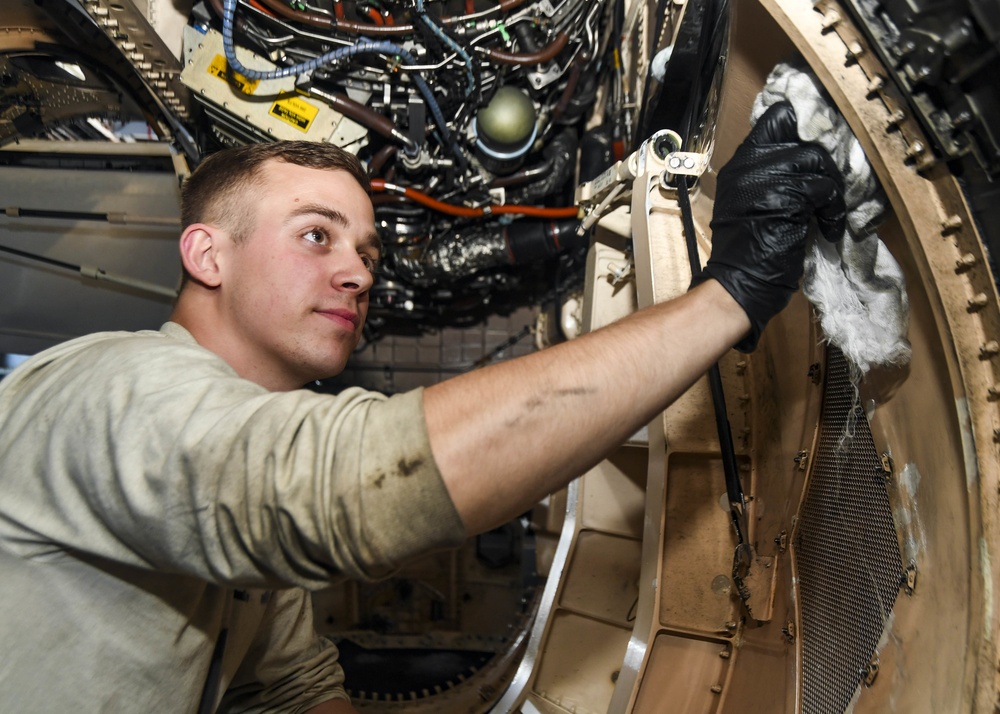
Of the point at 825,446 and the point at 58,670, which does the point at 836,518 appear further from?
the point at 58,670

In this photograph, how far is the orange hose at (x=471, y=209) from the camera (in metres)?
2.83

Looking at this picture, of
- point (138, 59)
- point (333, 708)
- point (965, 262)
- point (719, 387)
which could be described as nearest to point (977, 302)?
point (965, 262)

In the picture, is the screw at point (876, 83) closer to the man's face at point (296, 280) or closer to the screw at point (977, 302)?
the screw at point (977, 302)

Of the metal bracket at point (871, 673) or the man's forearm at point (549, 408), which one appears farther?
the metal bracket at point (871, 673)

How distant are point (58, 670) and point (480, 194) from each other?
2.39 m

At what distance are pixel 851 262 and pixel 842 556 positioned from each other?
1.99 feet

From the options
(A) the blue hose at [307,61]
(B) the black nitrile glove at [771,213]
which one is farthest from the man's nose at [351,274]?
(A) the blue hose at [307,61]

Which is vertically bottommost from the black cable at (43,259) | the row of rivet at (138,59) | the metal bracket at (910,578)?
the metal bracket at (910,578)

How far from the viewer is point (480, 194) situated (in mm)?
2904

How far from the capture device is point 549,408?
0.81 m

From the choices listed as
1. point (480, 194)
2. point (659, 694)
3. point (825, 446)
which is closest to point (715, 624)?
point (659, 694)

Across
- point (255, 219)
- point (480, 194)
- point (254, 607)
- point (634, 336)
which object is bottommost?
point (254, 607)

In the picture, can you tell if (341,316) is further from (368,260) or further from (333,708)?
(333,708)

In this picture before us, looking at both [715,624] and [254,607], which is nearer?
[254,607]
